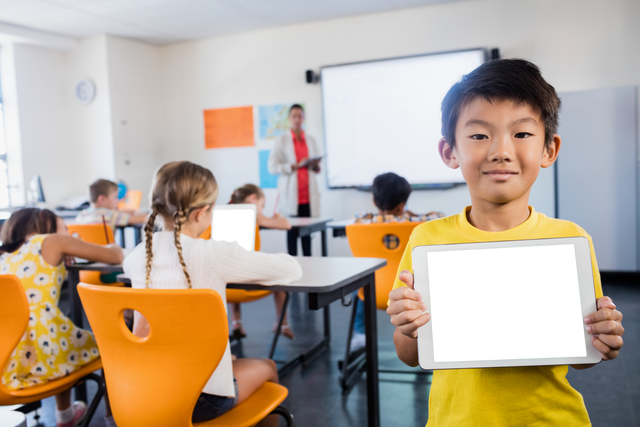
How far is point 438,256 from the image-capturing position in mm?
683

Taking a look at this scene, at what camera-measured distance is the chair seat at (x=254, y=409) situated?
130 cm

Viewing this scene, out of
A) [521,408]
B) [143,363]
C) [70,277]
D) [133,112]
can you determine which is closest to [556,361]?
[521,408]

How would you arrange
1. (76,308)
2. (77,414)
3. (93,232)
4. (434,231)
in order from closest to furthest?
1. (434,231)
2. (77,414)
3. (76,308)
4. (93,232)

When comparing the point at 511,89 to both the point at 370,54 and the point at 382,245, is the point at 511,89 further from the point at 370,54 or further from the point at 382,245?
the point at 370,54

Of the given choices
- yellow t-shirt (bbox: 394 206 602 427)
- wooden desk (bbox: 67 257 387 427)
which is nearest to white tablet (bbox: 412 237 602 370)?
yellow t-shirt (bbox: 394 206 602 427)

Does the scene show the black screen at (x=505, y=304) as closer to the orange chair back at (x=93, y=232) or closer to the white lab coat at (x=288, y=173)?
the orange chair back at (x=93, y=232)

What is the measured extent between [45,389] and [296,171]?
325 centimetres

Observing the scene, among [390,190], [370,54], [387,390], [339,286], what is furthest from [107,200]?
[370,54]

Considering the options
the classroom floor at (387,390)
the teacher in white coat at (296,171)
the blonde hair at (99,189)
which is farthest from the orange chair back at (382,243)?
the teacher in white coat at (296,171)

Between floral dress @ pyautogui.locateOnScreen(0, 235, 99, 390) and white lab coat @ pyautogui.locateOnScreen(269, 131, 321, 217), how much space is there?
2.77 metres

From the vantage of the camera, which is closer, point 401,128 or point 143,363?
point 143,363

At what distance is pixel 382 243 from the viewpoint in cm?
231

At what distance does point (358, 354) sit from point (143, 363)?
1.74m

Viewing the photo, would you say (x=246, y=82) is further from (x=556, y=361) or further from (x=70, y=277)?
(x=556, y=361)
